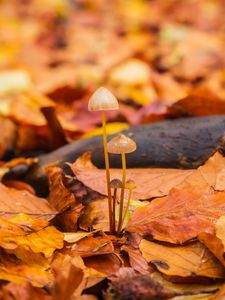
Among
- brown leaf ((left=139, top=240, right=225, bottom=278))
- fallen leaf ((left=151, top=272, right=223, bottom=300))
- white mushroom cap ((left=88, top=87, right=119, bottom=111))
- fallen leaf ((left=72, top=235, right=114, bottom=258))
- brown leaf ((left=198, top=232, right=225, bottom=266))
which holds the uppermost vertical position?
white mushroom cap ((left=88, top=87, right=119, bottom=111))

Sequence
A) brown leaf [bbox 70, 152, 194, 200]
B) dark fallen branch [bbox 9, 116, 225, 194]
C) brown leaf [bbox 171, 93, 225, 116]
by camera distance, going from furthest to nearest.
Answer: brown leaf [bbox 171, 93, 225, 116]
dark fallen branch [bbox 9, 116, 225, 194]
brown leaf [bbox 70, 152, 194, 200]

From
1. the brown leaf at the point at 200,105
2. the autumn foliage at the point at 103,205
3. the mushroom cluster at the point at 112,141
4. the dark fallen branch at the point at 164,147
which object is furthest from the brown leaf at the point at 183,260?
the brown leaf at the point at 200,105

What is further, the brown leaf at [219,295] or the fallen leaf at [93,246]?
the fallen leaf at [93,246]

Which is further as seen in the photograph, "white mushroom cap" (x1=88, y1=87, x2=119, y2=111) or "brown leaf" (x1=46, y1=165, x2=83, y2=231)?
"brown leaf" (x1=46, y1=165, x2=83, y2=231)

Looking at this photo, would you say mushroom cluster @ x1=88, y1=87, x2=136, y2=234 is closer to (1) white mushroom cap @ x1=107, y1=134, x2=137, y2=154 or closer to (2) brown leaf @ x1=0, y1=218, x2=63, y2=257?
(1) white mushroom cap @ x1=107, y1=134, x2=137, y2=154

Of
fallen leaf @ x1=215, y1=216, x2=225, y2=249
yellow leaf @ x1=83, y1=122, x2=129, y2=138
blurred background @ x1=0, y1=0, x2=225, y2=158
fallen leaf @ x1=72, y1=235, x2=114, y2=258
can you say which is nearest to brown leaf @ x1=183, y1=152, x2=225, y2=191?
fallen leaf @ x1=215, y1=216, x2=225, y2=249

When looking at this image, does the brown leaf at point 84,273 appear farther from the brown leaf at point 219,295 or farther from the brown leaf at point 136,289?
the brown leaf at point 219,295
